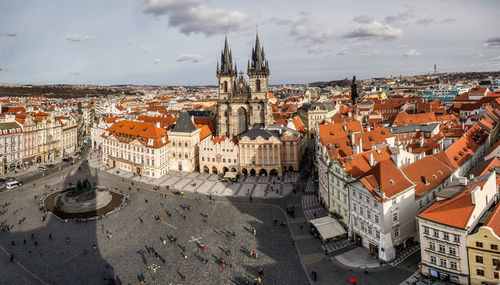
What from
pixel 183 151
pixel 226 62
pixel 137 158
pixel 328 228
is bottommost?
pixel 328 228

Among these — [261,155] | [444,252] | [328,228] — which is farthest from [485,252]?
[261,155]

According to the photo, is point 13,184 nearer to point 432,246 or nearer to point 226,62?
point 226,62

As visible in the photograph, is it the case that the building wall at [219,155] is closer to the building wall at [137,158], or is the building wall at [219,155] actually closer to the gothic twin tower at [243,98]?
the building wall at [137,158]

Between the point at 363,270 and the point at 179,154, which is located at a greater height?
the point at 179,154

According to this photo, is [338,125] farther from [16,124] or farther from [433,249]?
[16,124]

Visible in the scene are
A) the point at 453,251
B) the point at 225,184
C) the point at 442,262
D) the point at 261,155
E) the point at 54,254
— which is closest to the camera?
the point at 453,251

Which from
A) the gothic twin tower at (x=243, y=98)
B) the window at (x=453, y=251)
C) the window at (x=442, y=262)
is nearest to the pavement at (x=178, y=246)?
the window at (x=442, y=262)

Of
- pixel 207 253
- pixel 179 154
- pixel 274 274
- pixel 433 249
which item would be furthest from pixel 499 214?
pixel 179 154
